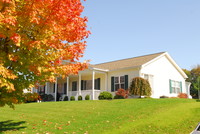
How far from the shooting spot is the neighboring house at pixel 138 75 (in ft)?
76.1

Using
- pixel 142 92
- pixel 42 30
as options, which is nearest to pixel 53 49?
pixel 42 30

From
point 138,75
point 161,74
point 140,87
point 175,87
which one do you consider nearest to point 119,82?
point 138,75

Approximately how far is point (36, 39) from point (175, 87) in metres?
22.0

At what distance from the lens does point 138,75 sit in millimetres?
22250

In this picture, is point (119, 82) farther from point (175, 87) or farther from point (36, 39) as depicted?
point (36, 39)

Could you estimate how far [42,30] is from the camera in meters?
7.84

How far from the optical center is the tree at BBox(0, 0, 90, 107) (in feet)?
24.0

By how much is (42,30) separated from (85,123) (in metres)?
5.54

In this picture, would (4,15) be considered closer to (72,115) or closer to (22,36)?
(22,36)

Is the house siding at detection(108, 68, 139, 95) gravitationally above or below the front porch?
above

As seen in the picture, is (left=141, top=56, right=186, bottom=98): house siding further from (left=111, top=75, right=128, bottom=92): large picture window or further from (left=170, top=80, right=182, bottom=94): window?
(left=111, top=75, right=128, bottom=92): large picture window

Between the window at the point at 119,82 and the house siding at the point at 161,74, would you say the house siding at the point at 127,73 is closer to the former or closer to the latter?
the window at the point at 119,82

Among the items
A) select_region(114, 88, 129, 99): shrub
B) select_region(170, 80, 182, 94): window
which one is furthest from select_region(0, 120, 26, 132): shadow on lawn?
select_region(170, 80, 182, 94): window

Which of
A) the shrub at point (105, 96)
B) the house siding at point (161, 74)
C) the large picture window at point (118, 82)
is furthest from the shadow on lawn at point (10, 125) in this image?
the house siding at point (161, 74)
